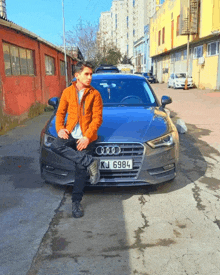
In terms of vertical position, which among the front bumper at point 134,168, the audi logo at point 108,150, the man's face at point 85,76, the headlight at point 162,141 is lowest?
the front bumper at point 134,168

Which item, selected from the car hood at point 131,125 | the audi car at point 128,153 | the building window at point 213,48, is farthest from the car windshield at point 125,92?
the building window at point 213,48

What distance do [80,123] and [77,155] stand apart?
339 millimetres

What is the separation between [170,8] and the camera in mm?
33156

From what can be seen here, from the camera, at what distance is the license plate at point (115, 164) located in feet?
11.0

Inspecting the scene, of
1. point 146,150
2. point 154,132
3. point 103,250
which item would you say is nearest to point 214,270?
point 103,250

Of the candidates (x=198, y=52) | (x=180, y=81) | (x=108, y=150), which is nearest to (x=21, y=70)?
(x=108, y=150)

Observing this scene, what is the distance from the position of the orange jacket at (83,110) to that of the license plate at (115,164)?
0.42 meters

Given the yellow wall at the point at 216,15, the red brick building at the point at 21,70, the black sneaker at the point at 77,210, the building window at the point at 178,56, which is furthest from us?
the building window at the point at 178,56

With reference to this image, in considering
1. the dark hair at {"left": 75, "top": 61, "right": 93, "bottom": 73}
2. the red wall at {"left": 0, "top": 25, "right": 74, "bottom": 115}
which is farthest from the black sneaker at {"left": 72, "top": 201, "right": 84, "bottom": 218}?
the red wall at {"left": 0, "top": 25, "right": 74, "bottom": 115}

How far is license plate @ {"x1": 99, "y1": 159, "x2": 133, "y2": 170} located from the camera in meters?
3.34

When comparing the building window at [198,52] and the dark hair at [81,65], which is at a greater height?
the building window at [198,52]

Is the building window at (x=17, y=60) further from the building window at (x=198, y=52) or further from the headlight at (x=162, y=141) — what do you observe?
the building window at (x=198, y=52)

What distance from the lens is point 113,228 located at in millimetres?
2900

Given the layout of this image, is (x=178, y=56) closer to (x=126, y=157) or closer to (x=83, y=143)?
(x=126, y=157)
